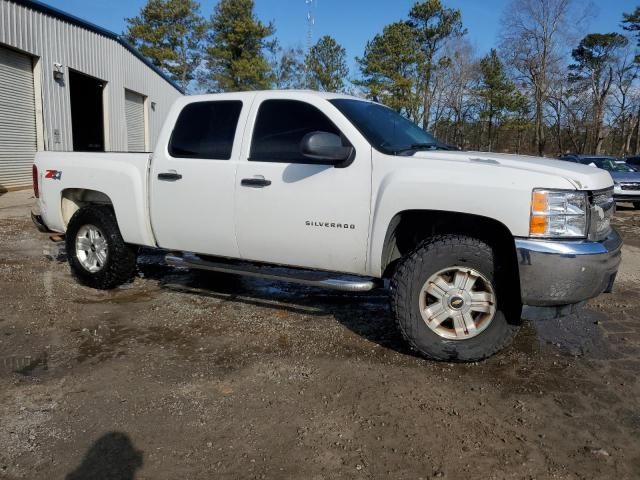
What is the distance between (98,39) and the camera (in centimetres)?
1809

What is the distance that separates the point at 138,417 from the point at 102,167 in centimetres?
306

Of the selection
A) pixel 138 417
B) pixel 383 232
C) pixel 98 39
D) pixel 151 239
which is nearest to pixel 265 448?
pixel 138 417

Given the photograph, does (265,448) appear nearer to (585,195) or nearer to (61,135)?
(585,195)

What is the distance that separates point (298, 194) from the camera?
411cm

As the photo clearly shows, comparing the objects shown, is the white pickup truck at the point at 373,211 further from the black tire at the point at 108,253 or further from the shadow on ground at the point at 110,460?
the shadow on ground at the point at 110,460

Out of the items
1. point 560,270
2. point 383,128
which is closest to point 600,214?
point 560,270

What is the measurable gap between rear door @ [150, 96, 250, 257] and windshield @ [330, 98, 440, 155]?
0.95 metres

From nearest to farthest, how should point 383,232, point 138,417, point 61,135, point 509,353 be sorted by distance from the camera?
point 138,417 → point 383,232 → point 509,353 → point 61,135

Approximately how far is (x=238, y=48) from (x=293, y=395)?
43911 millimetres

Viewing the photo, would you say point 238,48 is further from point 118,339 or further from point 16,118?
point 118,339

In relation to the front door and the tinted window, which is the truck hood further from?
the tinted window

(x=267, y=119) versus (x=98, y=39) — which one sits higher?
(x=98, y=39)

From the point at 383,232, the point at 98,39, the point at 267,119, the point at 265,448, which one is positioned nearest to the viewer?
the point at 265,448

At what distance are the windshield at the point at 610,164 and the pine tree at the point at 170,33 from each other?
3793cm
